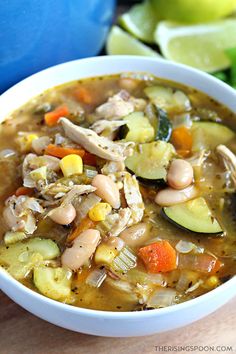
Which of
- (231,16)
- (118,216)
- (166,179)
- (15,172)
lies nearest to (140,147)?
(166,179)

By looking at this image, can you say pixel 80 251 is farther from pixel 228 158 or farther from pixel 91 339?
pixel 228 158

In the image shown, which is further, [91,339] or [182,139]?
[182,139]

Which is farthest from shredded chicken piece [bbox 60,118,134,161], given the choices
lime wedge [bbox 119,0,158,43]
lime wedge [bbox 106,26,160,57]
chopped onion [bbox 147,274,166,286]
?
lime wedge [bbox 119,0,158,43]

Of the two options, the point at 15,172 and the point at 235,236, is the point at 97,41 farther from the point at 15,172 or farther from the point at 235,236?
the point at 235,236

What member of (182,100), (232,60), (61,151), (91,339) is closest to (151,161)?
(61,151)

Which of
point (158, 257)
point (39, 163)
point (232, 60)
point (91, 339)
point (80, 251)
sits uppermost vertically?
point (39, 163)

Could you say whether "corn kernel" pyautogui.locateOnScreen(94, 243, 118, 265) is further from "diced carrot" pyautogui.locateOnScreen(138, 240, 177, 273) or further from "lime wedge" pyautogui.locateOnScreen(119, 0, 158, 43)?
"lime wedge" pyautogui.locateOnScreen(119, 0, 158, 43)

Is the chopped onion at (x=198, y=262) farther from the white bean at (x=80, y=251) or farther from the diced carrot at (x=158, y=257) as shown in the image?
the white bean at (x=80, y=251)
